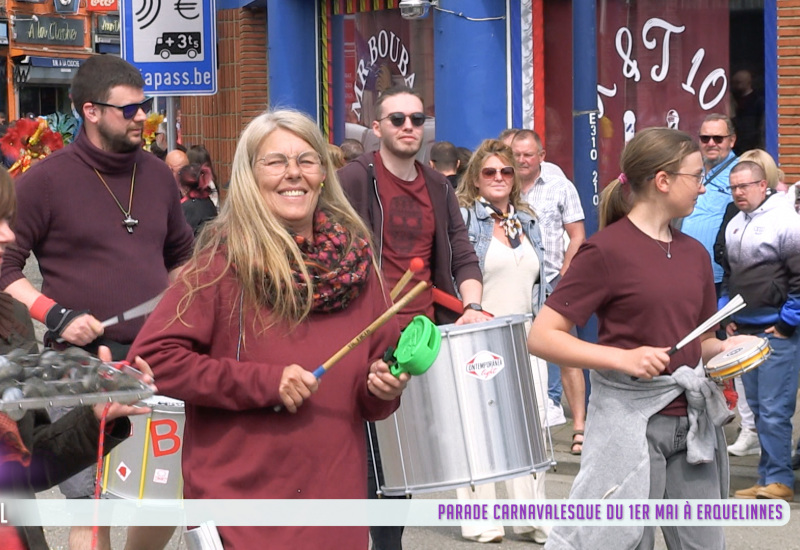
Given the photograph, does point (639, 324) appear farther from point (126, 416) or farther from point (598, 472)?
point (126, 416)

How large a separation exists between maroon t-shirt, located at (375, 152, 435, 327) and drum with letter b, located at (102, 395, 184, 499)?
1.10 metres

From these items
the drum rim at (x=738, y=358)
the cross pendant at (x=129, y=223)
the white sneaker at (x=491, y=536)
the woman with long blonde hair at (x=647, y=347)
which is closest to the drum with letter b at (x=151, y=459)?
the cross pendant at (x=129, y=223)

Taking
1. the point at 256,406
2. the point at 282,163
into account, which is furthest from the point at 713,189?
the point at 256,406

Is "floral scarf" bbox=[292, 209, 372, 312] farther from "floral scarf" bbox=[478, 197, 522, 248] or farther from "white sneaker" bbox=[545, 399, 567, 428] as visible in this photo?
"white sneaker" bbox=[545, 399, 567, 428]

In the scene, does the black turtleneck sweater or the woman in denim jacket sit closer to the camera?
the black turtleneck sweater

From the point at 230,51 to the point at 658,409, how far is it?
1345 cm

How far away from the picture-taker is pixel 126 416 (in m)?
3.15

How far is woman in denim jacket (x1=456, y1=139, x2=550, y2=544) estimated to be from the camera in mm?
7082

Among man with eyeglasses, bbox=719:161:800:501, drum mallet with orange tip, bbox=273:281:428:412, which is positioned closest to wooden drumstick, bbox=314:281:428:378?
drum mallet with orange tip, bbox=273:281:428:412

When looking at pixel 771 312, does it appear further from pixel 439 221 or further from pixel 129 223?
pixel 129 223

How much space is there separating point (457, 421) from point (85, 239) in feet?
4.93

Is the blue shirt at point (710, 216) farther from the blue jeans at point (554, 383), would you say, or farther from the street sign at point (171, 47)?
the street sign at point (171, 47)

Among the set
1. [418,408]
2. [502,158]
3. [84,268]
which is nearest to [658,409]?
[418,408]

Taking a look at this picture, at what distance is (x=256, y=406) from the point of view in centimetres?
327
